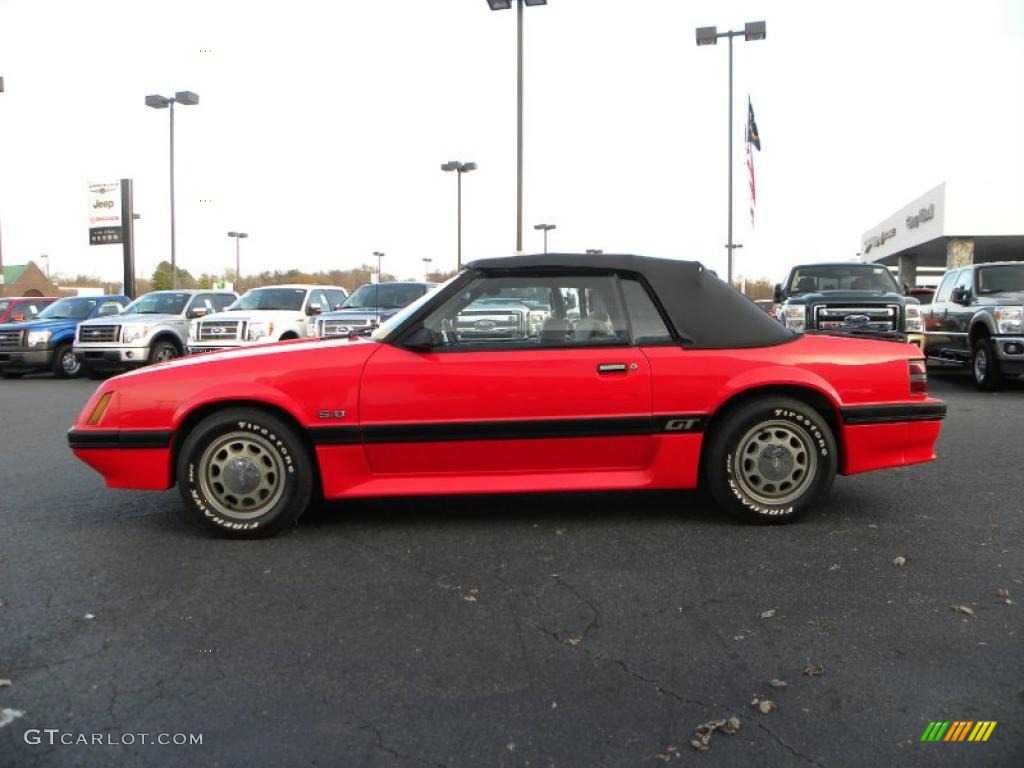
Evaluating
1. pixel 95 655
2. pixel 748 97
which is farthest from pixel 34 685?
pixel 748 97

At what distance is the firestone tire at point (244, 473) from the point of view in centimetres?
454

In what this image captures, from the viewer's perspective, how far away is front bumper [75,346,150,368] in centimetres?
1502

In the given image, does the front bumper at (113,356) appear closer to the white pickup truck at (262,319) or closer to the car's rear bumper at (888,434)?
the white pickup truck at (262,319)

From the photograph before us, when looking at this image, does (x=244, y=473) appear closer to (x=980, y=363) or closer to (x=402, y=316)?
(x=402, y=316)

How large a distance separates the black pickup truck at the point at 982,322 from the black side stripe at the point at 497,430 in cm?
822

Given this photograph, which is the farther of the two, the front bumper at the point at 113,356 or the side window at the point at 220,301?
the side window at the point at 220,301

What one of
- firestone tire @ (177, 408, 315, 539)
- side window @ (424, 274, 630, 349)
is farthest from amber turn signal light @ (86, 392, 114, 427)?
side window @ (424, 274, 630, 349)

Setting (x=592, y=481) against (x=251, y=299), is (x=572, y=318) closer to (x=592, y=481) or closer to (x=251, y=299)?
(x=592, y=481)

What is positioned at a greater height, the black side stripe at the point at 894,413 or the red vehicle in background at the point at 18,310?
the red vehicle in background at the point at 18,310

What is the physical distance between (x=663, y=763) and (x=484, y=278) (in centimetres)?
293

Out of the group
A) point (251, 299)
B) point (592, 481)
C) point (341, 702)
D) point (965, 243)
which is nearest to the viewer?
point (341, 702)

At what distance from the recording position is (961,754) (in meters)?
2.47

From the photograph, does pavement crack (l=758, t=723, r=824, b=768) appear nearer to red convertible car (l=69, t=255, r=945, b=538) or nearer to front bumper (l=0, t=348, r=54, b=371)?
red convertible car (l=69, t=255, r=945, b=538)

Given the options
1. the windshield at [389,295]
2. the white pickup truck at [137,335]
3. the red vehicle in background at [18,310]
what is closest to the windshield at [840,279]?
the windshield at [389,295]
